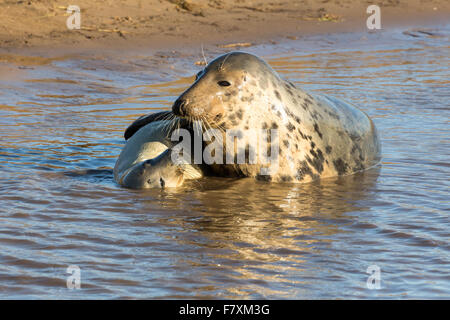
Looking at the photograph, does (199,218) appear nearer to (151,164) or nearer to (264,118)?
(151,164)

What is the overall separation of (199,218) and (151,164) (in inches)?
30.1

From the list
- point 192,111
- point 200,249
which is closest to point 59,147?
point 192,111

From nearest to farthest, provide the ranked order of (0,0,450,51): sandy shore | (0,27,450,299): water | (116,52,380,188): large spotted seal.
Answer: (0,27,450,299): water, (116,52,380,188): large spotted seal, (0,0,450,51): sandy shore

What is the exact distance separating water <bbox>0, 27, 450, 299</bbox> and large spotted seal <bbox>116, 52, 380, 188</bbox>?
143 mm

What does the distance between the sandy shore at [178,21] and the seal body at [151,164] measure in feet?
18.2

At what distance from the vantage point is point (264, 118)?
Answer: 20.0 feet

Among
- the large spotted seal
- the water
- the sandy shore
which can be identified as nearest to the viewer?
the water

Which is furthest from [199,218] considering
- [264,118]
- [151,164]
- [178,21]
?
[178,21]

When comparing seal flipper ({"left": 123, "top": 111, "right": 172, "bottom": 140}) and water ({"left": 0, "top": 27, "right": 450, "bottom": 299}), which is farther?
seal flipper ({"left": 123, "top": 111, "right": 172, "bottom": 140})

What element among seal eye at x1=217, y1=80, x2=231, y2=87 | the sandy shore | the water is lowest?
the water

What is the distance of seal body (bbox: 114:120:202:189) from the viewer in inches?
235

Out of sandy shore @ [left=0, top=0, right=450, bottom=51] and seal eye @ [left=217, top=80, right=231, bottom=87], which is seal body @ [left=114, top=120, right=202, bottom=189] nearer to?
seal eye @ [left=217, top=80, right=231, bottom=87]

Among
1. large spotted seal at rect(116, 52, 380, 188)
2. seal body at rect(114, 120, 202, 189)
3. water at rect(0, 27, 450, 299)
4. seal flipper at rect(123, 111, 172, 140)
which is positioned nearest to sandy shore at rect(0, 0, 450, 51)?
water at rect(0, 27, 450, 299)

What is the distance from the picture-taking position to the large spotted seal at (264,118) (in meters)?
5.95
